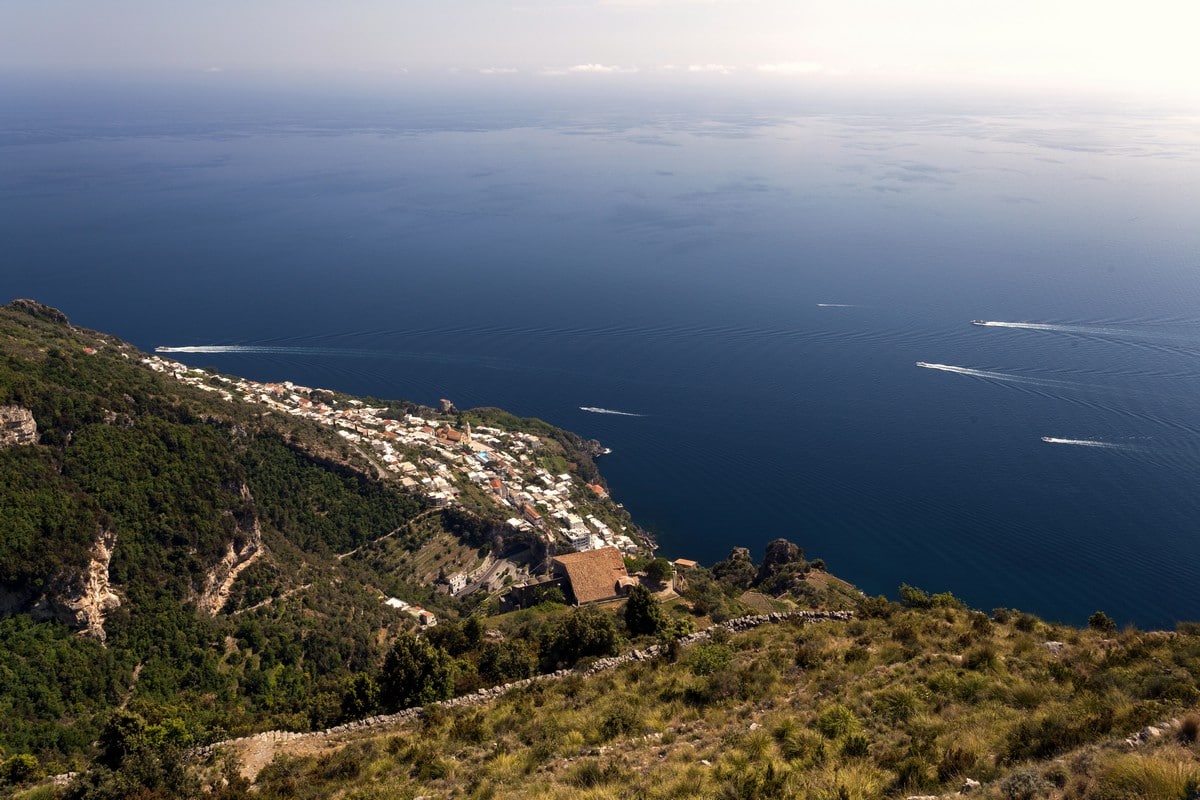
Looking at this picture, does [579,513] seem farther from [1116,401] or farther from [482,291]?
[482,291]

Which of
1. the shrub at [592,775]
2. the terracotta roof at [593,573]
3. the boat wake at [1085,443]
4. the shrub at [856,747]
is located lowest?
the boat wake at [1085,443]

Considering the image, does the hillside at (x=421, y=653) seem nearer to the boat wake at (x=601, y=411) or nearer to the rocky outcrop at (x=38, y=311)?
the rocky outcrop at (x=38, y=311)

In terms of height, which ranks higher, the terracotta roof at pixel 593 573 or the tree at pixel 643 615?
the tree at pixel 643 615

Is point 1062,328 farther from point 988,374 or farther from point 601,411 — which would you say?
point 601,411

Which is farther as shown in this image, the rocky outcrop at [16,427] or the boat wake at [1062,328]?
the boat wake at [1062,328]

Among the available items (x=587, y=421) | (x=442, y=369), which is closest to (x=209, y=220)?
(x=442, y=369)

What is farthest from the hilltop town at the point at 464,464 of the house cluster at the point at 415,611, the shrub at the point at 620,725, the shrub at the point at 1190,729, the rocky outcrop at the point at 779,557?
the shrub at the point at 1190,729
